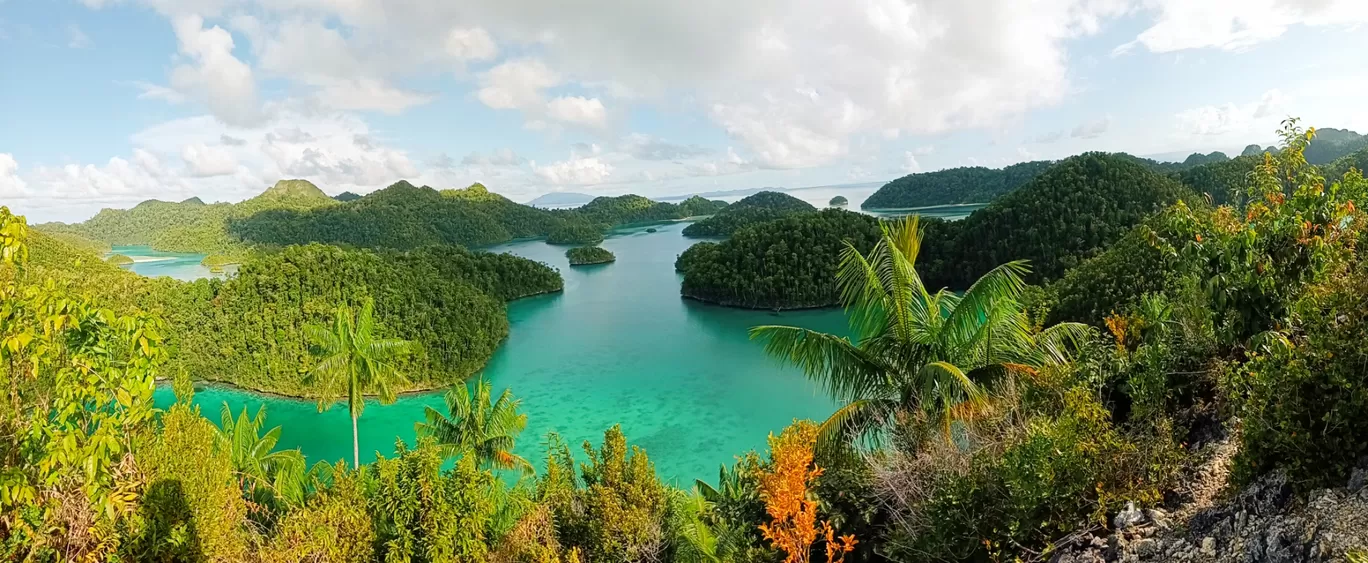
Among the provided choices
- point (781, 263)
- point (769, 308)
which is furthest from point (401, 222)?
point (769, 308)

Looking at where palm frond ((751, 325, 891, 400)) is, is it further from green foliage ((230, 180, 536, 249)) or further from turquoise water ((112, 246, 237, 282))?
green foliage ((230, 180, 536, 249))

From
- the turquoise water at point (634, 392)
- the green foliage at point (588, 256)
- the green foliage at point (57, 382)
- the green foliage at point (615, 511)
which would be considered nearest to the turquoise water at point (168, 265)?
the green foliage at point (588, 256)

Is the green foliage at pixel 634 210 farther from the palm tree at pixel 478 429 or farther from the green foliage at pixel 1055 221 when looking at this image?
the palm tree at pixel 478 429

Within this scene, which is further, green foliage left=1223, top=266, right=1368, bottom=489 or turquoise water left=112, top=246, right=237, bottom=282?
turquoise water left=112, top=246, right=237, bottom=282

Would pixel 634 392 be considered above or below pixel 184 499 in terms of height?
below

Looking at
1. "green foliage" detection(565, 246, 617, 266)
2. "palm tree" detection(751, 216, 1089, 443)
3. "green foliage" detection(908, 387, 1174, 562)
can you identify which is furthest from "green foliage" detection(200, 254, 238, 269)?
"green foliage" detection(908, 387, 1174, 562)

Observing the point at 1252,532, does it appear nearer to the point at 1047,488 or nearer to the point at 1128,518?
the point at 1128,518
